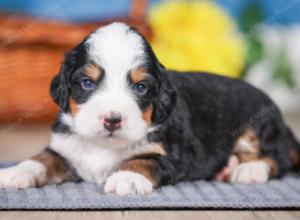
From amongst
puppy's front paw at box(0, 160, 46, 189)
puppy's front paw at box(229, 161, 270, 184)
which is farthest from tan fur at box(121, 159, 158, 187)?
puppy's front paw at box(229, 161, 270, 184)

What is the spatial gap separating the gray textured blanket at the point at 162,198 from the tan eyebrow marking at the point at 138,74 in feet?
1.97

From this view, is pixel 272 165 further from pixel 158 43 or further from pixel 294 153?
pixel 158 43

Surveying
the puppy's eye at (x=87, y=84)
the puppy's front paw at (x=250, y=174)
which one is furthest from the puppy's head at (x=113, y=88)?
the puppy's front paw at (x=250, y=174)

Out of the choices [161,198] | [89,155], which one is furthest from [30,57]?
[161,198]

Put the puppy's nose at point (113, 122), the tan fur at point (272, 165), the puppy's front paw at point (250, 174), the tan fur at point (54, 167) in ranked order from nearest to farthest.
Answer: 1. the puppy's nose at point (113, 122)
2. the tan fur at point (54, 167)
3. the puppy's front paw at point (250, 174)
4. the tan fur at point (272, 165)

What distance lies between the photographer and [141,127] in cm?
338

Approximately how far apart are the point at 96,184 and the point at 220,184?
72cm

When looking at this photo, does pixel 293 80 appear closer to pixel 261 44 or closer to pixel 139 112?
pixel 261 44

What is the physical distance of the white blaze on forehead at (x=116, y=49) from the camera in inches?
133

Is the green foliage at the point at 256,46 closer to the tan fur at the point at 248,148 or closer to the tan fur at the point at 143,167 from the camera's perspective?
the tan fur at the point at 248,148

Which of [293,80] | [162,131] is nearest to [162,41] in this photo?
[293,80]

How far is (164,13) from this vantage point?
7.70 meters

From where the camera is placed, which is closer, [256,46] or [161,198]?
[161,198]

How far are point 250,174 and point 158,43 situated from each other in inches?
142
